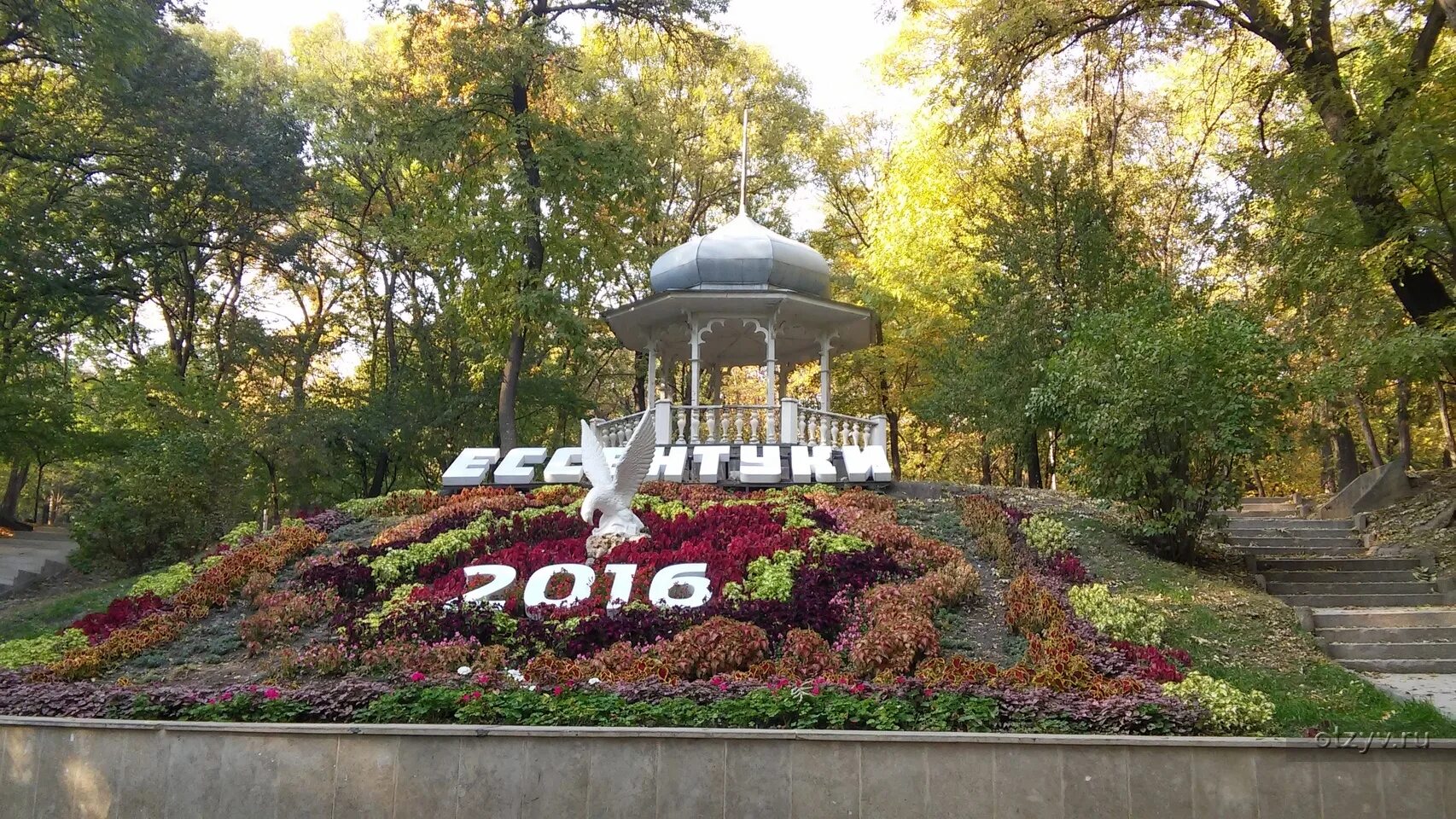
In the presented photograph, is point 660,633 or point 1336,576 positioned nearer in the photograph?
point 660,633

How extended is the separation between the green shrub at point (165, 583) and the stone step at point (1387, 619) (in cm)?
1324

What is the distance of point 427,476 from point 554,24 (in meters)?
13.9

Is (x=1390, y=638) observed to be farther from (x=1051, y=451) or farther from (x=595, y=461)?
(x=1051, y=451)

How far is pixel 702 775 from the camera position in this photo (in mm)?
6781

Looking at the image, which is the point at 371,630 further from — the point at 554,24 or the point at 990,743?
the point at 554,24

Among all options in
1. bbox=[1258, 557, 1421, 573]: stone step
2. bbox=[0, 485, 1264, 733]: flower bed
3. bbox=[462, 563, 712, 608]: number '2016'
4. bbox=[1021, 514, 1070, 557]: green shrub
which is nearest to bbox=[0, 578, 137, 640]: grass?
bbox=[0, 485, 1264, 733]: flower bed

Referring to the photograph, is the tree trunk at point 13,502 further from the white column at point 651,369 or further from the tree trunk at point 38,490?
the white column at point 651,369

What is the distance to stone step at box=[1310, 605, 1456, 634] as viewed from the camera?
1102cm

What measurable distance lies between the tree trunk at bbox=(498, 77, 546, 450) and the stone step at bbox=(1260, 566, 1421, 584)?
45.6 feet

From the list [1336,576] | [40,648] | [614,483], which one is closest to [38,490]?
[40,648]

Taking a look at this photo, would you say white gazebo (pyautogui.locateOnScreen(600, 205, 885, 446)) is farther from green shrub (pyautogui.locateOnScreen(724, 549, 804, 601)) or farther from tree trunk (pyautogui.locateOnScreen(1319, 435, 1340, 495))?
tree trunk (pyautogui.locateOnScreen(1319, 435, 1340, 495))

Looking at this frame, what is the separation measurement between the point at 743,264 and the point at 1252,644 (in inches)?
426

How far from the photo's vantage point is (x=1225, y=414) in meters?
12.1

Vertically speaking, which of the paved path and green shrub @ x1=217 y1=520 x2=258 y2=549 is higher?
green shrub @ x1=217 y1=520 x2=258 y2=549
